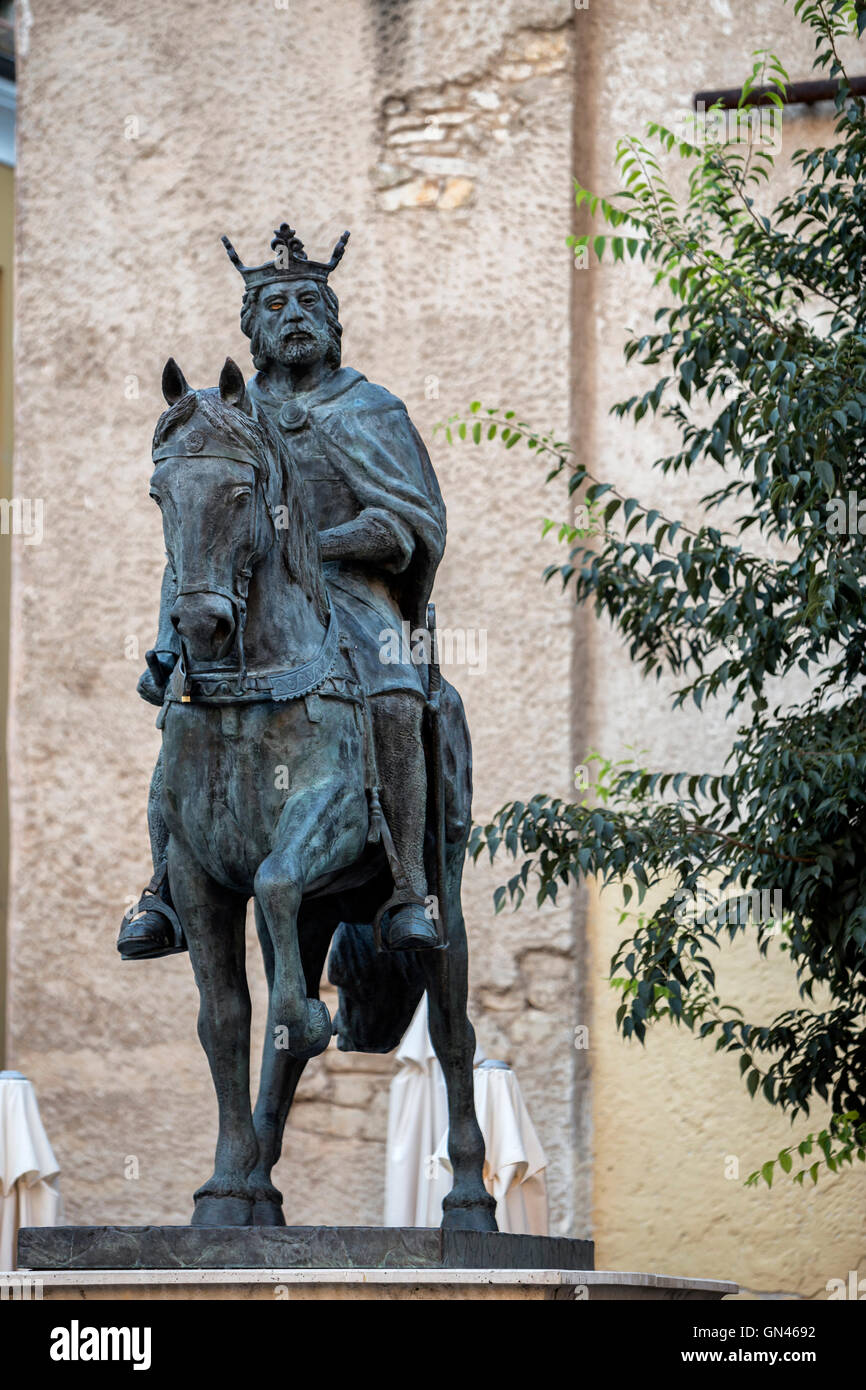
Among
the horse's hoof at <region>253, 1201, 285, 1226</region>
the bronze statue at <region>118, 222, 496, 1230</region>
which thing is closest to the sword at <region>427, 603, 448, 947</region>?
the bronze statue at <region>118, 222, 496, 1230</region>

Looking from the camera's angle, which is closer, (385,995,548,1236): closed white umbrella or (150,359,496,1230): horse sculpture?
(150,359,496,1230): horse sculpture

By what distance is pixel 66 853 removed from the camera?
40.5 feet

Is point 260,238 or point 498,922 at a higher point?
point 260,238

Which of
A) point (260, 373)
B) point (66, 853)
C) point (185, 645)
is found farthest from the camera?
point (66, 853)

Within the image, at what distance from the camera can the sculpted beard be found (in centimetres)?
644

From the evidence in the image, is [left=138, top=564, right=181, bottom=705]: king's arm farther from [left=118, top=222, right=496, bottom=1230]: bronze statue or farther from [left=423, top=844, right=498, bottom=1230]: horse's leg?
[left=423, top=844, right=498, bottom=1230]: horse's leg

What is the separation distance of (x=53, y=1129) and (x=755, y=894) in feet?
17.7

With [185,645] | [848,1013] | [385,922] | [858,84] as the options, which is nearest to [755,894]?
[848,1013]

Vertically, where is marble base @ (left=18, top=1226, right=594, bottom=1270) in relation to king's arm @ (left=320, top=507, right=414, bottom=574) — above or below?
below

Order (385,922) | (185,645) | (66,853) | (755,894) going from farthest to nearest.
Answer: 1. (66,853)
2. (755,894)
3. (385,922)
4. (185,645)

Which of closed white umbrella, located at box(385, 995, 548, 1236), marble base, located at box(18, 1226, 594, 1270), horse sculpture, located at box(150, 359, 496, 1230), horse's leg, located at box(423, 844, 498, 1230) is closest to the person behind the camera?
marble base, located at box(18, 1226, 594, 1270)
